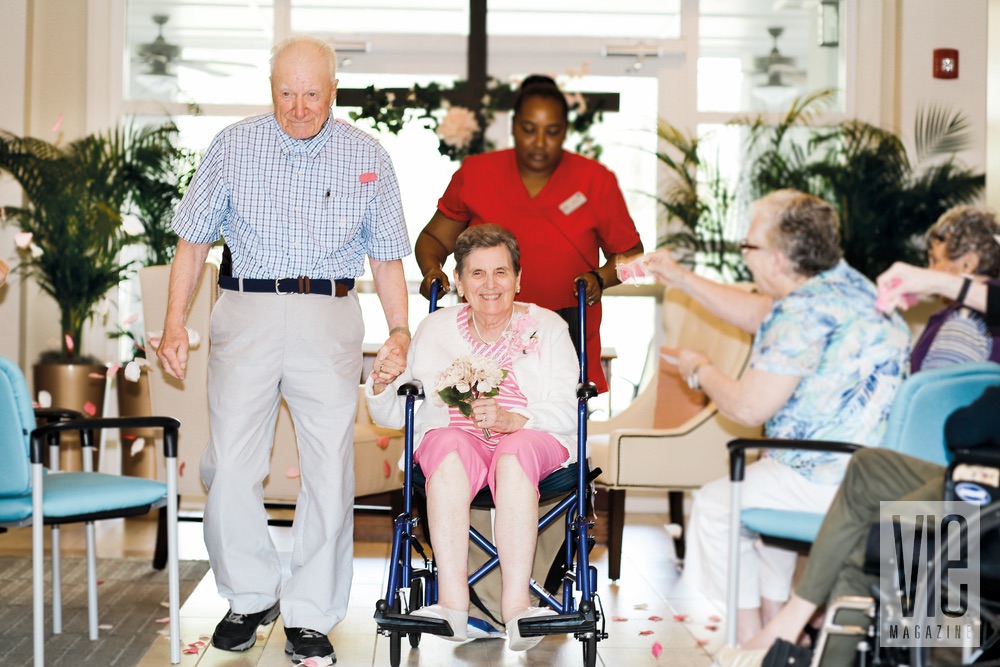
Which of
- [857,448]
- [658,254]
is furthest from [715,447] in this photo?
[857,448]

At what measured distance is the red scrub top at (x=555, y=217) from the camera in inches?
154

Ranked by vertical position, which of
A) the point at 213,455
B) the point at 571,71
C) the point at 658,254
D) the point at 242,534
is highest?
the point at 571,71

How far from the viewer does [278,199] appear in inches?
132

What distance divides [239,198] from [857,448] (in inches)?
71.9

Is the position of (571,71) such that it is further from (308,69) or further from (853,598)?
(853,598)

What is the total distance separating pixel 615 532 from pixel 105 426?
220 centimetres

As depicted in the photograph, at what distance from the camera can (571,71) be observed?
6.51m

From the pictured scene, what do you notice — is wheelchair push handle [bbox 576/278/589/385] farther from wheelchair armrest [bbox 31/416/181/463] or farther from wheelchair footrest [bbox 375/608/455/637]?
wheelchair armrest [bbox 31/416/181/463]

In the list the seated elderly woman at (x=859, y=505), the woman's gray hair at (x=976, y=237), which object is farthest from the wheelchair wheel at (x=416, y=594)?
the woman's gray hair at (x=976, y=237)

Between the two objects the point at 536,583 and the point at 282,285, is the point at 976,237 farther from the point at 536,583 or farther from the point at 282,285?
the point at 282,285

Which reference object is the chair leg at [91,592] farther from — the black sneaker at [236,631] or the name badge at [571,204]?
the name badge at [571,204]

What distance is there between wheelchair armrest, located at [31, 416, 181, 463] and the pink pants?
Answer: 0.70 meters

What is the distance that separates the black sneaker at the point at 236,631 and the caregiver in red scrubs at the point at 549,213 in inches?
49.0

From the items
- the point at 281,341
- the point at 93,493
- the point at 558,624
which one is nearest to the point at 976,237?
the point at 558,624
